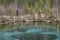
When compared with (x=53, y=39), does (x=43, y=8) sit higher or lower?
higher

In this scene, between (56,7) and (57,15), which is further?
(56,7)

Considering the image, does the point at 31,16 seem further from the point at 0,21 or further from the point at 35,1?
the point at 0,21

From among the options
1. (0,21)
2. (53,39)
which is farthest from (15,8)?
(53,39)

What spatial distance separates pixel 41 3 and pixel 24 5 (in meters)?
2.28

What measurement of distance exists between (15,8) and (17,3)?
0.99 m

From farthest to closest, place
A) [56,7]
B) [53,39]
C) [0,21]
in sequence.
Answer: [56,7] → [0,21] → [53,39]

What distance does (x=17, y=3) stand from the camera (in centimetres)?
2406

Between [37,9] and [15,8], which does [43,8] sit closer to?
[37,9]

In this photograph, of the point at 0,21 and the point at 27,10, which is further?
the point at 27,10

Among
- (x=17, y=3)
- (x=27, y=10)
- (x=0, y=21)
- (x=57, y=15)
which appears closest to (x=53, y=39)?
(x=0, y=21)

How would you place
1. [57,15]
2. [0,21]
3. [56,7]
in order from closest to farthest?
1. [0,21]
2. [57,15]
3. [56,7]

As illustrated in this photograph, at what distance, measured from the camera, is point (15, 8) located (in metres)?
23.4

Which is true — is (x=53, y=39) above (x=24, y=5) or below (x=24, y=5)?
below

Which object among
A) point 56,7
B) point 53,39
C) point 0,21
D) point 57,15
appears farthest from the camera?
point 56,7
